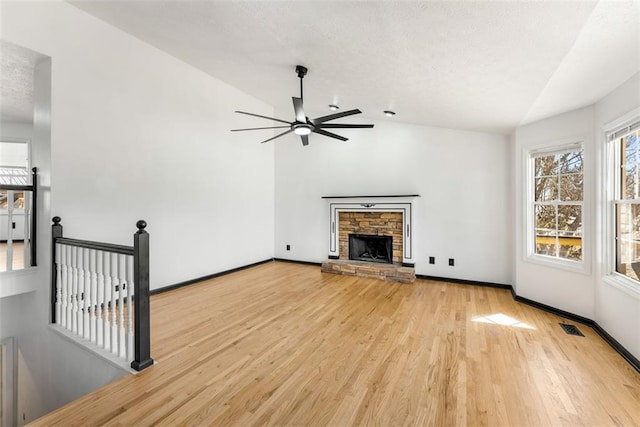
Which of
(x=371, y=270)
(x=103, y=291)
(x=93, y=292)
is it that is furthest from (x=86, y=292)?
(x=371, y=270)

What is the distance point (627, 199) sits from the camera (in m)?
2.65

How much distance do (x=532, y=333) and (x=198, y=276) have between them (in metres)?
4.58

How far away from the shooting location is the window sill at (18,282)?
278cm

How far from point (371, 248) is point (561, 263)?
113 inches

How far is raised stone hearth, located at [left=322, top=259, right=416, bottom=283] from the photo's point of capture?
4.80 meters

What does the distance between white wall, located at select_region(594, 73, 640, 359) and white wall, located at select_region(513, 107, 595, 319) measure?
0.43 feet

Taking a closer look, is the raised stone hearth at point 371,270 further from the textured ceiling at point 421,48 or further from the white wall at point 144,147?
the textured ceiling at point 421,48

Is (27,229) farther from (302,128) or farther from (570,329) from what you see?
(570,329)

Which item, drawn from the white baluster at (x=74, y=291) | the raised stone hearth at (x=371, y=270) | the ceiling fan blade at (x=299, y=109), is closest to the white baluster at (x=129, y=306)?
the white baluster at (x=74, y=291)

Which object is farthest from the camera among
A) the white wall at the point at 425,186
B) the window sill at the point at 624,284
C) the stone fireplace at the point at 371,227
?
the stone fireplace at the point at 371,227

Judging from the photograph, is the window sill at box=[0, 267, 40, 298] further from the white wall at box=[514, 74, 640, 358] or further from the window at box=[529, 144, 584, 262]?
the window at box=[529, 144, 584, 262]

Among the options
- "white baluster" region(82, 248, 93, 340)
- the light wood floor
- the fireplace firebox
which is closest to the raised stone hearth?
the fireplace firebox

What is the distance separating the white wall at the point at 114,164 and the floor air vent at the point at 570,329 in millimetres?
4333

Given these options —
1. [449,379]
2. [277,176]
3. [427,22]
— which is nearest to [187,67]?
[277,176]
